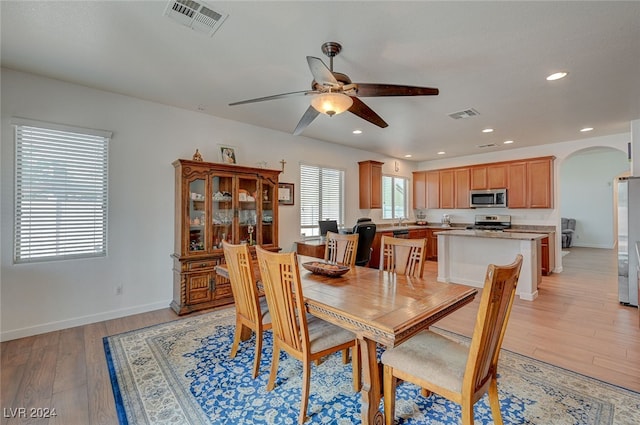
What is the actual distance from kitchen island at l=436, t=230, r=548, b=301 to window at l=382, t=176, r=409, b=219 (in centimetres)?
226

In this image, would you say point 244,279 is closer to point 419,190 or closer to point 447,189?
point 447,189

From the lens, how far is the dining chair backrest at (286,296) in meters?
1.69

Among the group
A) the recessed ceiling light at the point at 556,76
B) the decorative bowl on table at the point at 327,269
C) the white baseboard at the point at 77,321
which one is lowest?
the white baseboard at the point at 77,321

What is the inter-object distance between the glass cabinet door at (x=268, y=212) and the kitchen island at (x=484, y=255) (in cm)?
292

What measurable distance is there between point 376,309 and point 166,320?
9.19ft

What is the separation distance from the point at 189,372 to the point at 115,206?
7.21ft

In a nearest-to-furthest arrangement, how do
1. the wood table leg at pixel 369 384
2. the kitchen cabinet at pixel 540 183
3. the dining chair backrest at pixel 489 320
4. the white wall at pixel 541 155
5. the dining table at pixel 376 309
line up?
1. the dining chair backrest at pixel 489 320
2. the dining table at pixel 376 309
3. the wood table leg at pixel 369 384
4. the white wall at pixel 541 155
5. the kitchen cabinet at pixel 540 183

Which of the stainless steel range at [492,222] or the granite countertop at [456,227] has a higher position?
the stainless steel range at [492,222]

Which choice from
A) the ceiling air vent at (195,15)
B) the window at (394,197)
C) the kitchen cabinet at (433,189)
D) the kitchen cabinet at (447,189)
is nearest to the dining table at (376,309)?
the ceiling air vent at (195,15)

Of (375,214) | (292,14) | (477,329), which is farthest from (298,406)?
(375,214)

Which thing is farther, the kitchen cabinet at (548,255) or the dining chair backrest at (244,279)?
the kitchen cabinet at (548,255)

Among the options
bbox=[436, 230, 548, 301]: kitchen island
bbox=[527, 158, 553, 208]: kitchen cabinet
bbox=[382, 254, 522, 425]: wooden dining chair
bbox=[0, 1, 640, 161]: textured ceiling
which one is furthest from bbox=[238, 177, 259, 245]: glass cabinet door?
bbox=[527, 158, 553, 208]: kitchen cabinet

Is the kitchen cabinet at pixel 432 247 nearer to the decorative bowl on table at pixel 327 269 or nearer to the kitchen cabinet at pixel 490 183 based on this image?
the kitchen cabinet at pixel 490 183

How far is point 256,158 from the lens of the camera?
459 cm
